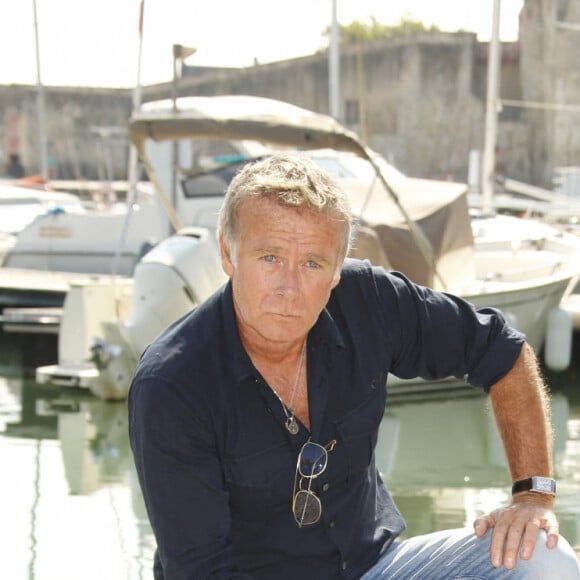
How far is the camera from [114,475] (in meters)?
5.82

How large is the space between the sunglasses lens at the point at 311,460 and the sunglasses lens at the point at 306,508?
0.13ft

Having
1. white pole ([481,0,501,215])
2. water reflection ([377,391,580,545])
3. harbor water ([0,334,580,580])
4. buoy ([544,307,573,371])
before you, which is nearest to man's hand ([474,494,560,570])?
harbor water ([0,334,580,580])

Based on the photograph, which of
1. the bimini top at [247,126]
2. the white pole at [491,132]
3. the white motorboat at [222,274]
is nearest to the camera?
the white motorboat at [222,274]

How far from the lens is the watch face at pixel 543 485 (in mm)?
2143

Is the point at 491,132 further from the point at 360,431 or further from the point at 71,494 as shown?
the point at 360,431

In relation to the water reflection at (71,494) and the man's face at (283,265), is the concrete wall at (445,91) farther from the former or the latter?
the man's face at (283,265)

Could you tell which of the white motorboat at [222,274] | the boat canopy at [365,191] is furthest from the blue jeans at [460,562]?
the white motorboat at [222,274]

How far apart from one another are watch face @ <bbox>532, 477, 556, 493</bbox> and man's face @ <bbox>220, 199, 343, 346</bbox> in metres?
0.58

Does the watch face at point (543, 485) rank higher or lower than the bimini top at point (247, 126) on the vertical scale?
lower

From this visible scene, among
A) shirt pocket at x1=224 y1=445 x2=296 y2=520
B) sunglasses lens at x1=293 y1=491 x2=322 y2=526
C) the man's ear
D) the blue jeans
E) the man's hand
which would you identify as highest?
the man's ear

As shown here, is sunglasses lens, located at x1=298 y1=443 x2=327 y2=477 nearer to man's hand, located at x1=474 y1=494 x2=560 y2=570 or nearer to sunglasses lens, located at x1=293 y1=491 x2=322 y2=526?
sunglasses lens, located at x1=293 y1=491 x2=322 y2=526

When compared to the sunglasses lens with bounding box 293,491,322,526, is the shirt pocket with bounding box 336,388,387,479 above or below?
above

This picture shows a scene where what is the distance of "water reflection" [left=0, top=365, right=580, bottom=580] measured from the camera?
4480mm

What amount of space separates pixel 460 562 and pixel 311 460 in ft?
1.22
